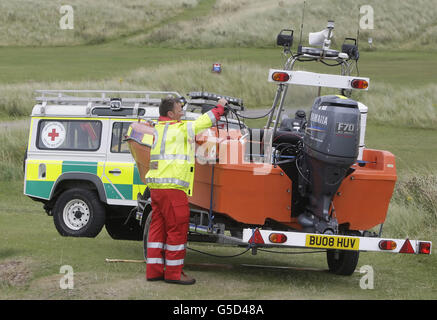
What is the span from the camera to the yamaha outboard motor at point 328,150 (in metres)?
8.77

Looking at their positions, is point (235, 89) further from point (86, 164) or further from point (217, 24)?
point (217, 24)

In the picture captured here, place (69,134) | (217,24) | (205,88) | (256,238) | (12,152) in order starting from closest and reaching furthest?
Answer: (256,238) < (69,134) < (12,152) < (205,88) < (217,24)

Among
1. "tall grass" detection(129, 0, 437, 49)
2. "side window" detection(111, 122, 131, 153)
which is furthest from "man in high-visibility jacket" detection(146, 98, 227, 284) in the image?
"tall grass" detection(129, 0, 437, 49)

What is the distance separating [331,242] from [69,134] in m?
6.75

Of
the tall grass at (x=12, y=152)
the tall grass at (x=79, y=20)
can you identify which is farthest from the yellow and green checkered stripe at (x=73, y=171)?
the tall grass at (x=79, y=20)

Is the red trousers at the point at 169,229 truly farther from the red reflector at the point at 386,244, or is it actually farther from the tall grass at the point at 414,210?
the tall grass at the point at 414,210

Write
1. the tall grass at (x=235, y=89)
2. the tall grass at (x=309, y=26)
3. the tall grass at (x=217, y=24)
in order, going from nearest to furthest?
1. the tall grass at (x=235, y=89)
2. the tall grass at (x=309, y=26)
3. the tall grass at (x=217, y=24)

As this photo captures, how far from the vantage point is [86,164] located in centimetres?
1429

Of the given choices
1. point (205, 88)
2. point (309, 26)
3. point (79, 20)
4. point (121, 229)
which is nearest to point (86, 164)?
point (121, 229)

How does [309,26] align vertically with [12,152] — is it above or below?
above

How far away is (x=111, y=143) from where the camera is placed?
1441 centimetres

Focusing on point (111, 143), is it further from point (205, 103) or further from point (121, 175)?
point (205, 103)

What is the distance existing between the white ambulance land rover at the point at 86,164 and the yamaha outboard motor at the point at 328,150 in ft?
16.8

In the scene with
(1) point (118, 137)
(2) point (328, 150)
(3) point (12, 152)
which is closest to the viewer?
(2) point (328, 150)
